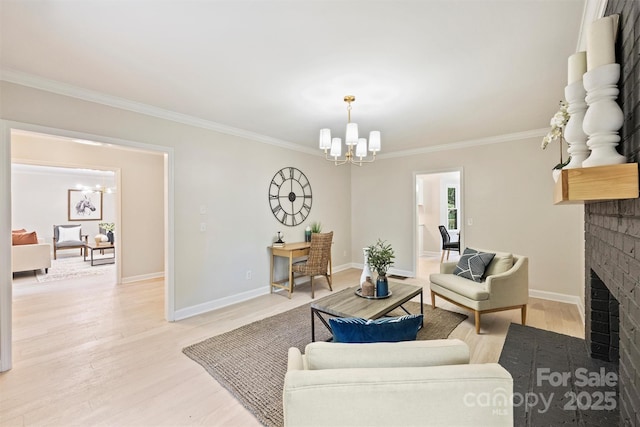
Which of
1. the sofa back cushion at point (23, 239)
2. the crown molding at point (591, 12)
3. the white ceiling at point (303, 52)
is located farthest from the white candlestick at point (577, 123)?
the sofa back cushion at point (23, 239)

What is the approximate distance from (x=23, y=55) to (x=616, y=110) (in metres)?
3.62

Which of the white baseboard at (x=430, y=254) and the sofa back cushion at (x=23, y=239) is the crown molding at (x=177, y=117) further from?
the sofa back cushion at (x=23, y=239)

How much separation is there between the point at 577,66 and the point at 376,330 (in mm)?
1555

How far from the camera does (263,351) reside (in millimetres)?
2584

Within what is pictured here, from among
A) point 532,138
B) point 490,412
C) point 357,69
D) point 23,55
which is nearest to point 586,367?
point 490,412

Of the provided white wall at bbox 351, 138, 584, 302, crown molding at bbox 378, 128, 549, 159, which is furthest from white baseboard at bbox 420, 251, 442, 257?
crown molding at bbox 378, 128, 549, 159

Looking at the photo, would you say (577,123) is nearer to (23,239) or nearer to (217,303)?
(217,303)

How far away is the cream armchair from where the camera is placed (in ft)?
9.50

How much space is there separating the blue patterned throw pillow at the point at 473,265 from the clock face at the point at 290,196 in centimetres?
273

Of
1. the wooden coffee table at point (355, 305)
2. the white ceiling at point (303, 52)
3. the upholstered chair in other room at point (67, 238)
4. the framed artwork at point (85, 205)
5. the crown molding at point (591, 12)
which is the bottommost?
the wooden coffee table at point (355, 305)

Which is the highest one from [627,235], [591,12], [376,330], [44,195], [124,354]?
[591,12]

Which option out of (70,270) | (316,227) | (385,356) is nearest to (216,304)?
(316,227)

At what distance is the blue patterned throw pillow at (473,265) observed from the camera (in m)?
3.23

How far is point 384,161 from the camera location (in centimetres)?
569
